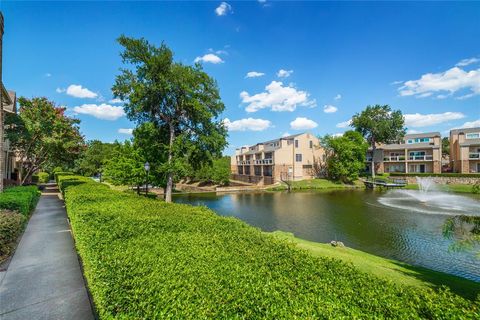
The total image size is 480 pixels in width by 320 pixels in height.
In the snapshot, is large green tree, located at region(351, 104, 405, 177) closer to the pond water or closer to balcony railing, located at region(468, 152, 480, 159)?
balcony railing, located at region(468, 152, 480, 159)

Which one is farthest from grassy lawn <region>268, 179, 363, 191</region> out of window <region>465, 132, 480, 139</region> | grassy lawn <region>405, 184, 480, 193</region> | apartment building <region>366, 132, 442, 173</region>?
window <region>465, 132, 480, 139</region>

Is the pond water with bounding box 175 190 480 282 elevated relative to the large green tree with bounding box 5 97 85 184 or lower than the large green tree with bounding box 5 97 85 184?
lower

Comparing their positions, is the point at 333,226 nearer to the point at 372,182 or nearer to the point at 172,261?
the point at 172,261

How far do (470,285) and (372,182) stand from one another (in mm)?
43242

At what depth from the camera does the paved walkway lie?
5.33 metres

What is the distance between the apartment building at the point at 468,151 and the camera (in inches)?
1829

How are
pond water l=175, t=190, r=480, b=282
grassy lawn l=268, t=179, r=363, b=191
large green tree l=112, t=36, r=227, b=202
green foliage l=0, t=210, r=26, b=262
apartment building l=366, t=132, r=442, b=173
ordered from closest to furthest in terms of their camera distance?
green foliage l=0, t=210, r=26, b=262
pond water l=175, t=190, r=480, b=282
large green tree l=112, t=36, r=227, b=202
grassy lawn l=268, t=179, r=363, b=191
apartment building l=366, t=132, r=442, b=173

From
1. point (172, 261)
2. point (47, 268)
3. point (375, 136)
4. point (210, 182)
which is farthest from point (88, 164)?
point (375, 136)

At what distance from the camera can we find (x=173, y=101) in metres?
21.3

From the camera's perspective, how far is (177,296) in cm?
287

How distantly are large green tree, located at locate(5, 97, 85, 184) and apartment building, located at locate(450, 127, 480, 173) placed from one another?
64.0 metres

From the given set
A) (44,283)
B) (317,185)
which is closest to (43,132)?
(44,283)

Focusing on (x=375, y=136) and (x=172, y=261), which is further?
(x=375, y=136)

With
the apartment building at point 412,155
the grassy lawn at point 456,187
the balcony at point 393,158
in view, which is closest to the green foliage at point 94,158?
the grassy lawn at point 456,187
